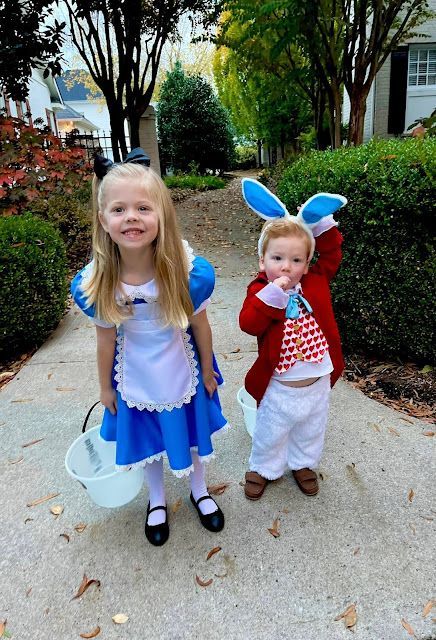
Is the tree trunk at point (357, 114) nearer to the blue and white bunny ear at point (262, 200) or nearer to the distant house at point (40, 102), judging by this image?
the blue and white bunny ear at point (262, 200)

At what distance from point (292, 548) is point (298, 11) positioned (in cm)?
600

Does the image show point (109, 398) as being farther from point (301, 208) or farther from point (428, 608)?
point (428, 608)

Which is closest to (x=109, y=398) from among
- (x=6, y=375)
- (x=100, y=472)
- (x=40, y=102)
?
(x=100, y=472)

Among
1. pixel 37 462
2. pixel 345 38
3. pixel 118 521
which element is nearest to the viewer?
pixel 118 521

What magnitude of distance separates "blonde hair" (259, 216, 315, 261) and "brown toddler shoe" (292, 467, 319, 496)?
1.12 meters

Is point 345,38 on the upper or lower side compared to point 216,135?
upper

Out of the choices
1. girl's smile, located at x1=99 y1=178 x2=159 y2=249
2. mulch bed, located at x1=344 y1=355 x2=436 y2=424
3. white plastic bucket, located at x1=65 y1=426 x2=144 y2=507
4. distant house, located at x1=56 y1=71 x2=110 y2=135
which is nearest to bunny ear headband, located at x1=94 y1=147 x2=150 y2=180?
girl's smile, located at x1=99 y1=178 x2=159 y2=249

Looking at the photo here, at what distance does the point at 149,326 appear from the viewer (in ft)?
6.38

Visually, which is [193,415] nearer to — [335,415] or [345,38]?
[335,415]

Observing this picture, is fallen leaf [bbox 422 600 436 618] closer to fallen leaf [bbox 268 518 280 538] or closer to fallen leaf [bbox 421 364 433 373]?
fallen leaf [bbox 268 518 280 538]

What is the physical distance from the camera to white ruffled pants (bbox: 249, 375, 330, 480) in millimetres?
2188

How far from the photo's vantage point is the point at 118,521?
2314 millimetres

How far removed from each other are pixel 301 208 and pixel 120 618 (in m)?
1.82

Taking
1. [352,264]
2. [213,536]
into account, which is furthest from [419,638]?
[352,264]
